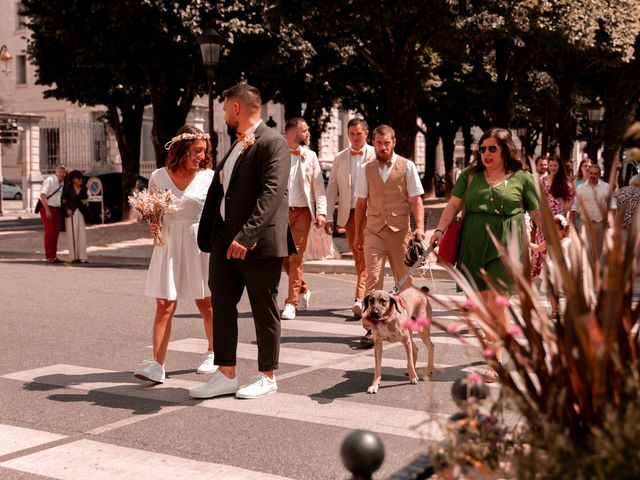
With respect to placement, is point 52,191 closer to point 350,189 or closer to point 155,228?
point 350,189

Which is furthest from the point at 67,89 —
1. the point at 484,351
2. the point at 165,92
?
the point at 484,351

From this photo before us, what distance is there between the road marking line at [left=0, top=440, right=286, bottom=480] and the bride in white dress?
5.94 feet

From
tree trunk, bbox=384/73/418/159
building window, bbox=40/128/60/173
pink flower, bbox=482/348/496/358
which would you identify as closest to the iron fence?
building window, bbox=40/128/60/173

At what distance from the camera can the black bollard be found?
248cm

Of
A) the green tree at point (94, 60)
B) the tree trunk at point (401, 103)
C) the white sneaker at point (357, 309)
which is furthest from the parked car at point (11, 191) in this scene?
the white sneaker at point (357, 309)

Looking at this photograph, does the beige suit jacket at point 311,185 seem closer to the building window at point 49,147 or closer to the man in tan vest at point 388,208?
the man in tan vest at point 388,208

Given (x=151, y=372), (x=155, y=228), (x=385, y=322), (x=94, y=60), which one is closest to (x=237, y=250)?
(x=155, y=228)

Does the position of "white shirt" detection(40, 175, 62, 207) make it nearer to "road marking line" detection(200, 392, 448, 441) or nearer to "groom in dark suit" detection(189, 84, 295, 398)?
"groom in dark suit" detection(189, 84, 295, 398)

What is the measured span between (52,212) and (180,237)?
12.1 metres

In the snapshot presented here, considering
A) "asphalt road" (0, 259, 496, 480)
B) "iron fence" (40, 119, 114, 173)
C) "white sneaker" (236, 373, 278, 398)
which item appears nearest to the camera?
"asphalt road" (0, 259, 496, 480)

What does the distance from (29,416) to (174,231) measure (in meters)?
1.80

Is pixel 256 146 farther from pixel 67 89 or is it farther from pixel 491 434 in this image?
pixel 67 89

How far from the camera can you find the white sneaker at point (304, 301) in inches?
432

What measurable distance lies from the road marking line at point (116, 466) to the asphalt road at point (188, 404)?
0.01 metres
